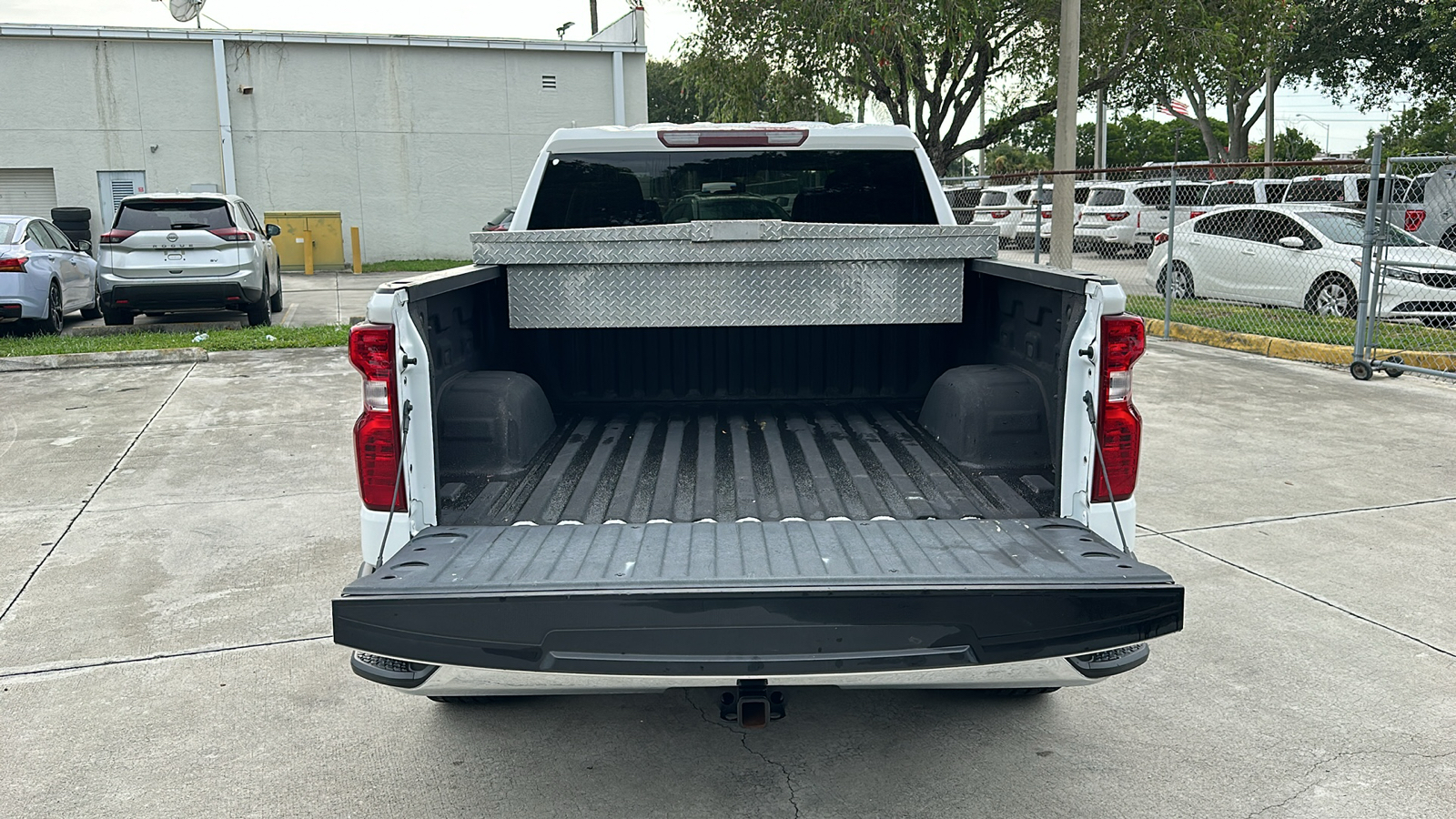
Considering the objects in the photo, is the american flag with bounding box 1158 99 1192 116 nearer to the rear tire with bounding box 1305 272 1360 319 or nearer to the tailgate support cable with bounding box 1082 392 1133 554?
the rear tire with bounding box 1305 272 1360 319

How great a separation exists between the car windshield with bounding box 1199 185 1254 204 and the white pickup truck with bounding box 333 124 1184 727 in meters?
18.6

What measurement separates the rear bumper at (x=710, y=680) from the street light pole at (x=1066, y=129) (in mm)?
11567

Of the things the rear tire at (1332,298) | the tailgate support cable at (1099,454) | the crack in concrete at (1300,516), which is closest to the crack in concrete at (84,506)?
the tailgate support cable at (1099,454)

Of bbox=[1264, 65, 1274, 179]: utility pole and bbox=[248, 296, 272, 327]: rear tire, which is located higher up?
bbox=[1264, 65, 1274, 179]: utility pole

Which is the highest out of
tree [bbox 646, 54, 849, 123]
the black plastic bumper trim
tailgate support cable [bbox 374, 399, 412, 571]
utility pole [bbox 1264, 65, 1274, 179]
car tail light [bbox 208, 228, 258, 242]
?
utility pole [bbox 1264, 65, 1274, 179]

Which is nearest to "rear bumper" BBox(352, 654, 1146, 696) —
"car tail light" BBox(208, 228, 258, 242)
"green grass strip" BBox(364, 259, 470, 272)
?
"car tail light" BBox(208, 228, 258, 242)

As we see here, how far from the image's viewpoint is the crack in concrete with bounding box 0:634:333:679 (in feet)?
13.6

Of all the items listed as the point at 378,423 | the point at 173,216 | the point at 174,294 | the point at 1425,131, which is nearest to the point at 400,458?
the point at 378,423

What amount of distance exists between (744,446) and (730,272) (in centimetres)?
69

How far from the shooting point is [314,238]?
25094 mm

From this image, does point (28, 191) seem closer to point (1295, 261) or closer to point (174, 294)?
point (174, 294)

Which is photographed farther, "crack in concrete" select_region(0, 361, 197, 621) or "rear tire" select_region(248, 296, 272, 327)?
"rear tire" select_region(248, 296, 272, 327)

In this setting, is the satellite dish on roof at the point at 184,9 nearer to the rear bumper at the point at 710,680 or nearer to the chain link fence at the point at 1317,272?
the chain link fence at the point at 1317,272

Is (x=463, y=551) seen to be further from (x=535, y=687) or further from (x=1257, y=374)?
(x=1257, y=374)
